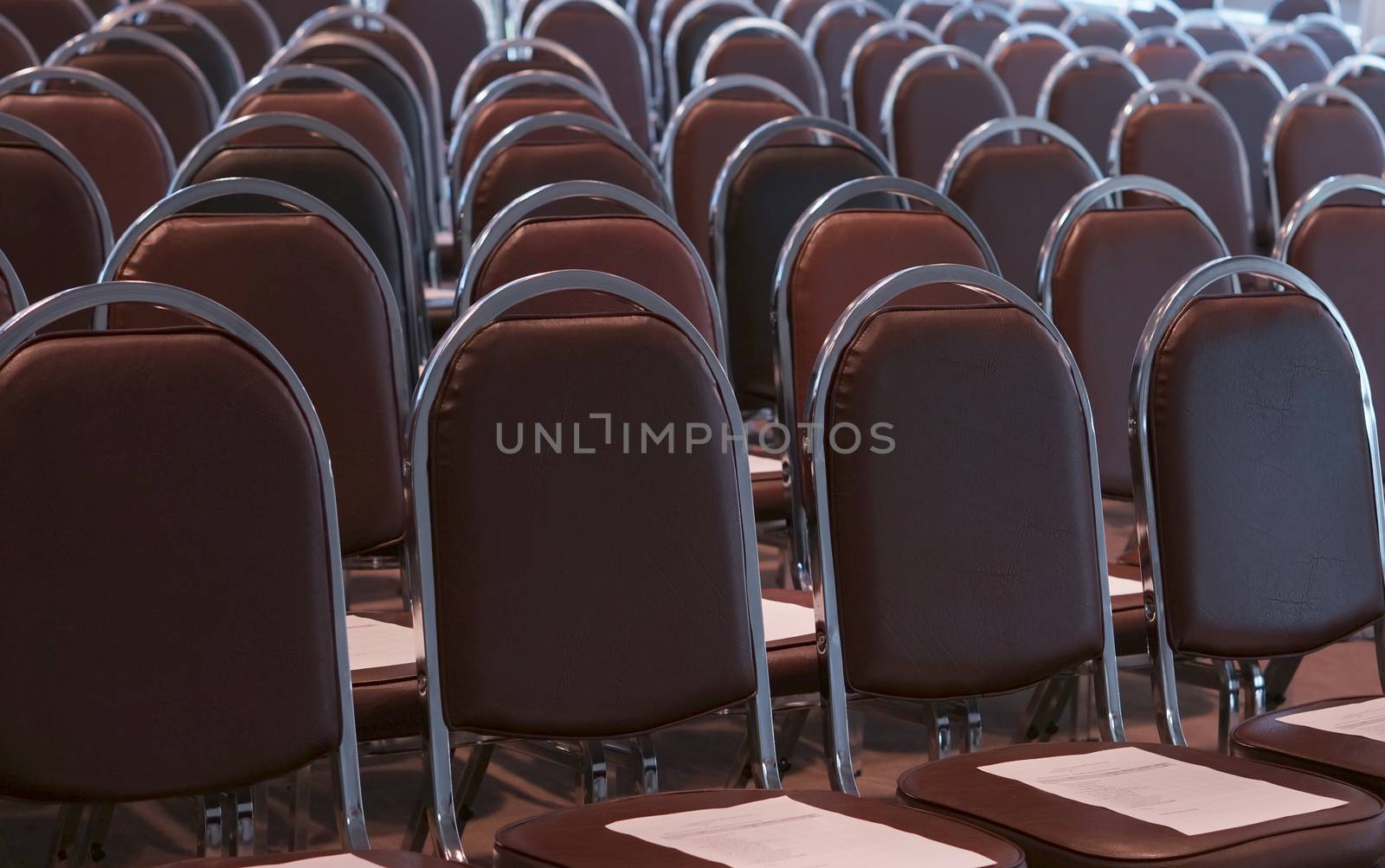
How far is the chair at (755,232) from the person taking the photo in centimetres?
326

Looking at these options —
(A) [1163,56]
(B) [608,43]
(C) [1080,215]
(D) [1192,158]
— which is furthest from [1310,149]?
(B) [608,43]

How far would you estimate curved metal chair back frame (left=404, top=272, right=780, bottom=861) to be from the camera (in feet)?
5.80

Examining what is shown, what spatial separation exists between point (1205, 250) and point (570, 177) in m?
1.29

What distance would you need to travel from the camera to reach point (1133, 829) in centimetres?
173

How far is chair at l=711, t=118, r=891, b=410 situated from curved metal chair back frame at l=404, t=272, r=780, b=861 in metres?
1.26

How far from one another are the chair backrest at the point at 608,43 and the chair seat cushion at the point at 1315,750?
3439 millimetres

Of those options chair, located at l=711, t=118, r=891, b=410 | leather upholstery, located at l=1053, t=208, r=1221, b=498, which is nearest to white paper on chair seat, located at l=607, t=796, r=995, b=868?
leather upholstery, located at l=1053, t=208, r=1221, b=498

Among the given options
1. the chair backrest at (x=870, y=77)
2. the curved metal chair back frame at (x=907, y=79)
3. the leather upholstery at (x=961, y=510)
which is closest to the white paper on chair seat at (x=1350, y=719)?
the leather upholstery at (x=961, y=510)

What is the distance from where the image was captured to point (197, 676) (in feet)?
5.50

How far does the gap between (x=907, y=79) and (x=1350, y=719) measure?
2.73 metres

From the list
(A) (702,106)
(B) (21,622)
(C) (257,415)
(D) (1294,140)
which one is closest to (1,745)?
(B) (21,622)

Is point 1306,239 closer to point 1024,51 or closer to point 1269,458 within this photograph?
point 1269,458

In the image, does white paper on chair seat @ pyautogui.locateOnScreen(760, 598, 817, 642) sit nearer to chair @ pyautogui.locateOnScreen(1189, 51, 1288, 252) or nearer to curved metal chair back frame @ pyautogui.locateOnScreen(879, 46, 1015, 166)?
curved metal chair back frame @ pyautogui.locateOnScreen(879, 46, 1015, 166)

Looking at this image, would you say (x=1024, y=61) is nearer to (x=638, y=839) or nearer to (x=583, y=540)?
(x=583, y=540)
